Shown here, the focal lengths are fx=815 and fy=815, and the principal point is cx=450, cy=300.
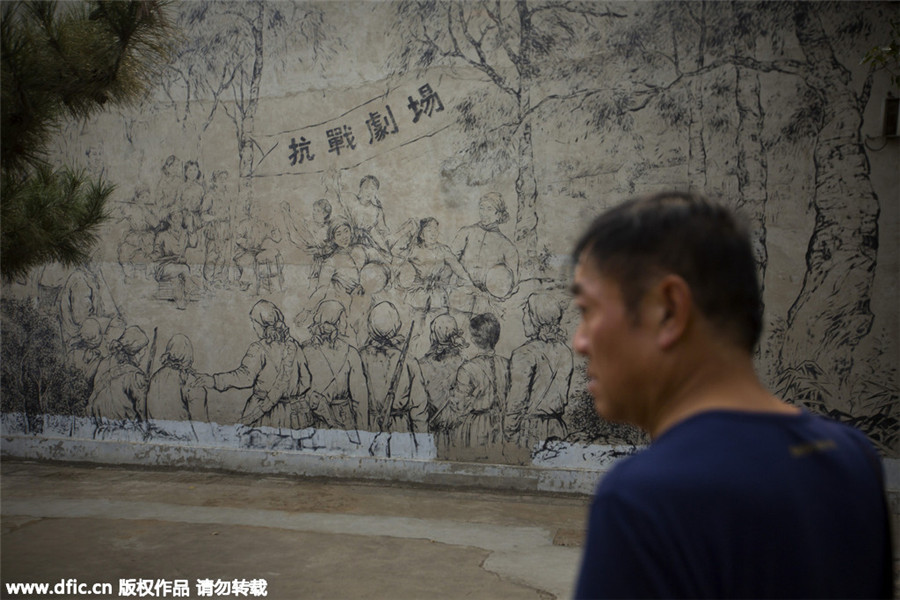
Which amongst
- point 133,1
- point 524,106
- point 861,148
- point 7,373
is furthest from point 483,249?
point 7,373

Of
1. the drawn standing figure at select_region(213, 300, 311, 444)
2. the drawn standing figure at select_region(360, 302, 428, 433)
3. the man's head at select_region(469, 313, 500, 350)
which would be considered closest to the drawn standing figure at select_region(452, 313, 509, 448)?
the man's head at select_region(469, 313, 500, 350)

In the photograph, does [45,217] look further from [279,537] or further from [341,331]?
[341,331]

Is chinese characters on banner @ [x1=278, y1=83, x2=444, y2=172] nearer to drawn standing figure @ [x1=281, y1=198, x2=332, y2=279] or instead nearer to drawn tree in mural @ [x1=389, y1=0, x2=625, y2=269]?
drawn tree in mural @ [x1=389, y1=0, x2=625, y2=269]

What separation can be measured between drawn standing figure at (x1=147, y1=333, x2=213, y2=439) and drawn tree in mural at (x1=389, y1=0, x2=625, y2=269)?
2937 mm

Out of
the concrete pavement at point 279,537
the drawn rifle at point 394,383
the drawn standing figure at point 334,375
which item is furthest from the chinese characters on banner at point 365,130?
the concrete pavement at point 279,537

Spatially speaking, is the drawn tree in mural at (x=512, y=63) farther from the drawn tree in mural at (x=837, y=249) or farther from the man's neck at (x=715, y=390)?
the man's neck at (x=715, y=390)

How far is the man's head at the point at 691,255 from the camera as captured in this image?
977 mm

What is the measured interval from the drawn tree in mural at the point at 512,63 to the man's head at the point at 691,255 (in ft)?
18.6

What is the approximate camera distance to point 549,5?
659cm

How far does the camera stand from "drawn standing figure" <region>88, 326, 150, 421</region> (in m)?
7.50

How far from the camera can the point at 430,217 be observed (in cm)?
686

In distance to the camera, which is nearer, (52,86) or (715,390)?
(715,390)

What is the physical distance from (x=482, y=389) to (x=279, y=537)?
211cm

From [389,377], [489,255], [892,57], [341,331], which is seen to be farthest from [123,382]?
[892,57]
